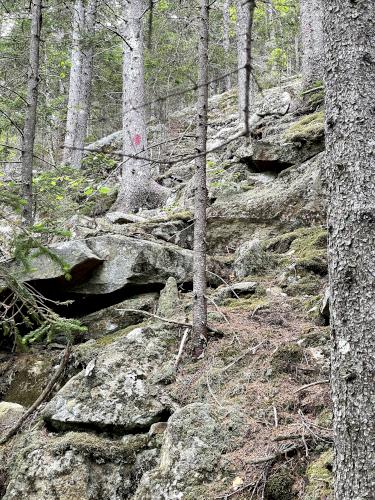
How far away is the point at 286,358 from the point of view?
4684mm

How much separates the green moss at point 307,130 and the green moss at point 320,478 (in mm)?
6833

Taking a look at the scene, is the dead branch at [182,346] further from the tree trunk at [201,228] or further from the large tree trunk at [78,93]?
the large tree trunk at [78,93]

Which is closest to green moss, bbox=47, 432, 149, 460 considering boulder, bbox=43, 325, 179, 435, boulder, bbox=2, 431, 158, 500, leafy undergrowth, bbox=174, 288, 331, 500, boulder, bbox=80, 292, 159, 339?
boulder, bbox=2, 431, 158, 500

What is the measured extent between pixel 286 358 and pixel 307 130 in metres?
A: 5.81

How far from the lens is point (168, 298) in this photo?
22.3ft

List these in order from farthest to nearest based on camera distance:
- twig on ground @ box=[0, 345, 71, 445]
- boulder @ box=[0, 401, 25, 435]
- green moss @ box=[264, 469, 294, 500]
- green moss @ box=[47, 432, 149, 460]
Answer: boulder @ box=[0, 401, 25, 435], twig on ground @ box=[0, 345, 71, 445], green moss @ box=[47, 432, 149, 460], green moss @ box=[264, 469, 294, 500]

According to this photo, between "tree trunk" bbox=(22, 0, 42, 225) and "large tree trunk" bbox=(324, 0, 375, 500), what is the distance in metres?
5.63

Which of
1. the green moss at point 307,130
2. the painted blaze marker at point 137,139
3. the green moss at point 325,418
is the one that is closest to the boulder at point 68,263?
the green moss at point 325,418

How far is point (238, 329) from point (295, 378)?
3.96 ft

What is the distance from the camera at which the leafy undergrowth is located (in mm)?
3502

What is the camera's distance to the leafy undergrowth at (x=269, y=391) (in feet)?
11.5

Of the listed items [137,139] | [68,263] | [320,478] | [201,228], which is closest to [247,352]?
[201,228]

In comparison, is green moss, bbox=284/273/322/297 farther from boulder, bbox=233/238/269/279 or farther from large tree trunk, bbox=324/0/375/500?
large tree trunk, bbox=324/0/375/500

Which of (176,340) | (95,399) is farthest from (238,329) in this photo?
(95,399)
